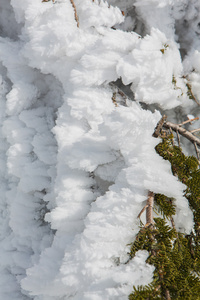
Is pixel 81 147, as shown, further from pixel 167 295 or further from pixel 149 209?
pixel 167 295

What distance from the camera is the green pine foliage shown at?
696 mm

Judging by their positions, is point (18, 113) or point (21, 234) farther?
point (18, 113)

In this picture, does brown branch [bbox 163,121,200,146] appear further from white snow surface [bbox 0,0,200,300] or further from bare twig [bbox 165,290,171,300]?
bare twig [bbox 165,290,171,300]

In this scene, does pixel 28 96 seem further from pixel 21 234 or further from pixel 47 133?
pixel 21 234

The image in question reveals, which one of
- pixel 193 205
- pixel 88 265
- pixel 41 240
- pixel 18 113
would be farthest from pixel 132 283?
pixel 18 113

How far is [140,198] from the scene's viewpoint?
82 cm

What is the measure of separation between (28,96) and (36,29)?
0.90 ft

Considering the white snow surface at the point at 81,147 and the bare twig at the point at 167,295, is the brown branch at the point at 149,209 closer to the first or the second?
the white snow surface at the point at 81,147

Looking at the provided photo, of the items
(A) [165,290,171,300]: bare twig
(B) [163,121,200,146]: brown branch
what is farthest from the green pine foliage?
(B) [163,121,200,146]: brown branch

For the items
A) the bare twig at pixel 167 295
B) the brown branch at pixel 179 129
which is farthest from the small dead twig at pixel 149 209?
the brown branch at pixel 179 129

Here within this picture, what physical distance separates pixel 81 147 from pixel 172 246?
0.42 m

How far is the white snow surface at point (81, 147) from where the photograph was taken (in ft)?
2.52

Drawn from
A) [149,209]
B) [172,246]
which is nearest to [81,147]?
[149,209]

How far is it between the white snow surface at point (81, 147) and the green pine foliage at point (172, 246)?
25 millimetres
